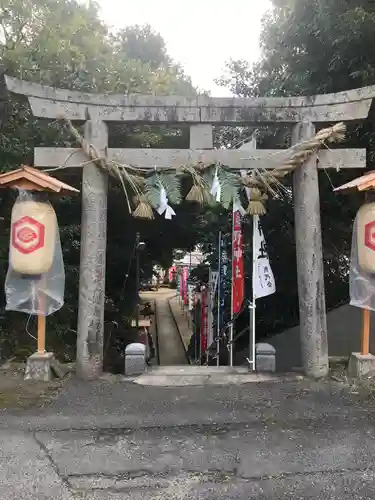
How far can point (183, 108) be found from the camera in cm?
650

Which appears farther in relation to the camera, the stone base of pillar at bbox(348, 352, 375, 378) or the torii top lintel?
the torii top lintel

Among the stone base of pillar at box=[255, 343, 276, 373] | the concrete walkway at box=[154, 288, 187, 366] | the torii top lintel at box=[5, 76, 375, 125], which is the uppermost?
the torii top lintel at box=[5, 76, 375, 125]

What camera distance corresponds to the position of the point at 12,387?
5.95m

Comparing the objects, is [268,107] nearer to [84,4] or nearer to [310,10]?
[310,10]

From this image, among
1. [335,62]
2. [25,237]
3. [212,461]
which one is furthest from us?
[335,62]

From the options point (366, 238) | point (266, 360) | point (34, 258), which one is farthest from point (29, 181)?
point (366, 238)

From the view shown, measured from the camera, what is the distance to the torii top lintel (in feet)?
21.0

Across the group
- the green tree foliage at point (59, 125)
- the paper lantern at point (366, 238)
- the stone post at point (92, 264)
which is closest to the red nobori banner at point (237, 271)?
the paper lantern at point (366, 238)

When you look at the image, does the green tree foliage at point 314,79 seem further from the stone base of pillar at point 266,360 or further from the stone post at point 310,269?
the stone base of pillar at point 266,360

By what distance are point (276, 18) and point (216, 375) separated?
7898mm

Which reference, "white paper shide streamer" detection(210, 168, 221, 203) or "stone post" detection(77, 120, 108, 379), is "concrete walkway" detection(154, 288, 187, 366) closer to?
"stone post" detection(77, 120, 108, 379)

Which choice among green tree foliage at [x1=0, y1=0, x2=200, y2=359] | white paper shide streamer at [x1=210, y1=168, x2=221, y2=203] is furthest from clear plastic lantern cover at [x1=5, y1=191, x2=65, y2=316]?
white paper shide streamer at [x1=210, y1=168, x2=221, y2=203]

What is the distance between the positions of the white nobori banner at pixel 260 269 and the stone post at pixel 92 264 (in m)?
2.22

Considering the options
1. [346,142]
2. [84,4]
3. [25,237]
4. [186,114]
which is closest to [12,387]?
[25,237]
